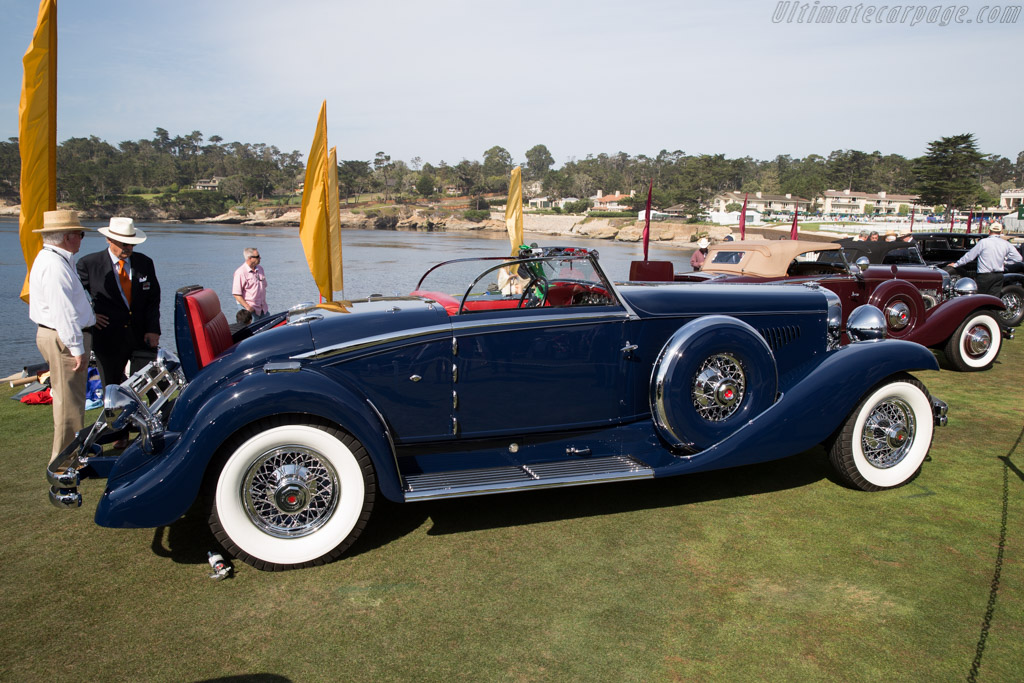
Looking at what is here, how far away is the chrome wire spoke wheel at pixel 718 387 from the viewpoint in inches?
156

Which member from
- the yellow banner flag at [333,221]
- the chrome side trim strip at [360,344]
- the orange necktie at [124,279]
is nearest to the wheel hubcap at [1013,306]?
the yellow banner flag at [333,221]

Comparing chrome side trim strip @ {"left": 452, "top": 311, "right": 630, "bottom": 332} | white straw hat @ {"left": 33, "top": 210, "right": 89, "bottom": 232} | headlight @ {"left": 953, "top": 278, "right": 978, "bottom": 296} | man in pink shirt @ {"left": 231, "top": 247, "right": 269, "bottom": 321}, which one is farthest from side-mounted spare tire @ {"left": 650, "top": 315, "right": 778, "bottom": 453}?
headlight @ {"left": 953, "top": 278, "right": 978, "bottom": 296}

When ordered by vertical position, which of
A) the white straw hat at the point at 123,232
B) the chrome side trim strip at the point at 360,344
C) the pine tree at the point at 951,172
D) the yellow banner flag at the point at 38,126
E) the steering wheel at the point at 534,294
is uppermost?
the pine tree at the point at 951,172

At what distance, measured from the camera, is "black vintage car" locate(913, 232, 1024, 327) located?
1107cm

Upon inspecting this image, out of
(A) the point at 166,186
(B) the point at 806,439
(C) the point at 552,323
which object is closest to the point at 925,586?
(B) the point at 806,439

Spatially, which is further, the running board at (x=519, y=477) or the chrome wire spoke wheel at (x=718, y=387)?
the chrome wire spoke wheel at (x=718, y=387)

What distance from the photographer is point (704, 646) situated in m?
2.71

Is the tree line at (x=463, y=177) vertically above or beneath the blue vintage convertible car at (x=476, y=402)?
above

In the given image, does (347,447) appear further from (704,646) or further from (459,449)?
(704,646)

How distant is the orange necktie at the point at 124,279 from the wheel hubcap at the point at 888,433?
550 cm

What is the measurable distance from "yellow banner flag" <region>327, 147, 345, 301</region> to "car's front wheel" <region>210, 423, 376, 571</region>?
4222 mm

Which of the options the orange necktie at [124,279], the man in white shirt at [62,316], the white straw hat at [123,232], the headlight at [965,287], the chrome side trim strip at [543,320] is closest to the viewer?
the chrome side trim strip at [543,320]

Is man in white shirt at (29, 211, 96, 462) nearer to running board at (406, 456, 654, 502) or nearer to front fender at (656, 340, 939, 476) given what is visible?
running board at (406, 456, 654, 502)

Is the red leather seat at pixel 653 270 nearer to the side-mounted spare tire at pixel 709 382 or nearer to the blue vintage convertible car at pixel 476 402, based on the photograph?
the blue vintage convertible car at pixel 476 402
